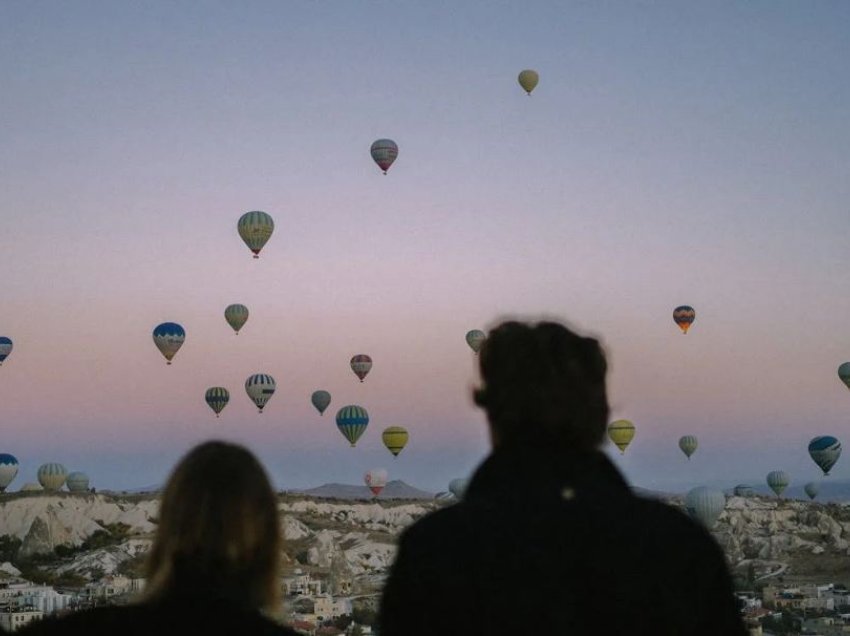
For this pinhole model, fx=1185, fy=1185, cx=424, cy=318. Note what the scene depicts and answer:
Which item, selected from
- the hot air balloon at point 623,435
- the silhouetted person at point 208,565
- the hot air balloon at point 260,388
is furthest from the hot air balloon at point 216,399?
the silhouetted person at point 208,565

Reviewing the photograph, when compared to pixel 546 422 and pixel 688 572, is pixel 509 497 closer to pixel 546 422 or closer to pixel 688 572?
pixel 546 422

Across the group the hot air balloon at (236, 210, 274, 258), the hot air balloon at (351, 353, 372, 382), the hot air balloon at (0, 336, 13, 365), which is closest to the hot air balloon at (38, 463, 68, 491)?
the hot air balloon at (0, 336, 13, 365)

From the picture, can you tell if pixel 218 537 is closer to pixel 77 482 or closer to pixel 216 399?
pixel 216 399

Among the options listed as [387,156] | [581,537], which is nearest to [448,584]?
[581,537]

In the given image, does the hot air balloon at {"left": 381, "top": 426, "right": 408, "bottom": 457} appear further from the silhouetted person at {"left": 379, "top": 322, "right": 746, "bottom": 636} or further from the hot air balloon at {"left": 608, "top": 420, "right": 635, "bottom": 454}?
the silhouetted person at {"left": 379, "top": 322, "right": 746, "bottom": 636}

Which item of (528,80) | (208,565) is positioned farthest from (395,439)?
(208,565)

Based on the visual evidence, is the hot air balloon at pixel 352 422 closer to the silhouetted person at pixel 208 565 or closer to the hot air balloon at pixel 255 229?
the hot air balloon at pixel 255 229
